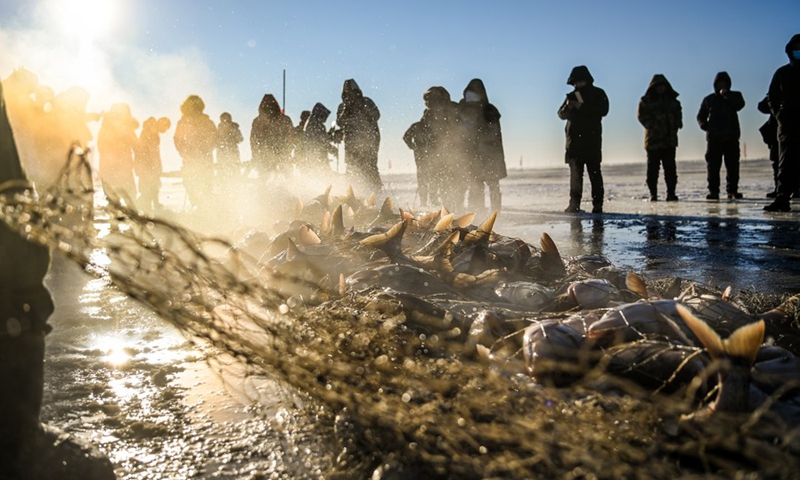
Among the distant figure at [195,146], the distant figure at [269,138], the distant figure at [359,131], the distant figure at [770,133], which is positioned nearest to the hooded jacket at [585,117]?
the distant figure at [770,133]

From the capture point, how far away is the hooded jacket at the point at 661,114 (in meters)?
16.0

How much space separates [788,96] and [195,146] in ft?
49.1

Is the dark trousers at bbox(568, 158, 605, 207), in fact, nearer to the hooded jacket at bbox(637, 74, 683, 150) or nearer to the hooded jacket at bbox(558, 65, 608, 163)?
the hooded jacket at bbox(558, 65, 608, 163)

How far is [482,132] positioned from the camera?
15.3 meters

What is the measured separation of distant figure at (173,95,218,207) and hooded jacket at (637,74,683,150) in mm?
12328

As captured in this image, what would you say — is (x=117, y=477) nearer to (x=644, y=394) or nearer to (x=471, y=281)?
(x=644, y=394)

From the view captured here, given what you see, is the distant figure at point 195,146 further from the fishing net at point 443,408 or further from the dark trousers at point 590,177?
the fishing net at point 443,408

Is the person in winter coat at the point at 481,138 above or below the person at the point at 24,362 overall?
above

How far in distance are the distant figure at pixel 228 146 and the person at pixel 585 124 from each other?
10486 mm

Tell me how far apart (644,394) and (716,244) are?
6808 mm

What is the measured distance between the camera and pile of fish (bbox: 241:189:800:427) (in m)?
2.61

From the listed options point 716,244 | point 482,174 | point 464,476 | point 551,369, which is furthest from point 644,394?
point 482,174

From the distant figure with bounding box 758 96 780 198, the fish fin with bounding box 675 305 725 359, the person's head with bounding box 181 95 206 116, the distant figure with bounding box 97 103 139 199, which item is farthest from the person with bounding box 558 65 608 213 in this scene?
the distant figure with bounding box 97 103 139 199

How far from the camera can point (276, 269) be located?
17.8 ft
